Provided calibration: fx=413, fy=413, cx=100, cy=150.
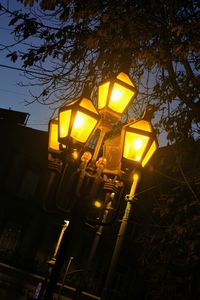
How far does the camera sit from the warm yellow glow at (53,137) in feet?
18.7

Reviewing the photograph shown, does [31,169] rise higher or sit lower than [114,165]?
higher

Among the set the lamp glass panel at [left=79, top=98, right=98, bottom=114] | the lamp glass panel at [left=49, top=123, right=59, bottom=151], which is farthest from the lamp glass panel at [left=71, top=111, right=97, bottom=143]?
the lamp glass panel at [left=49, top=123, right=59, bottom=151]

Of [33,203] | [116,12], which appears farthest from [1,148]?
[116,12]

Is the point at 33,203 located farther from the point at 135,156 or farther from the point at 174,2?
the point at 135,156

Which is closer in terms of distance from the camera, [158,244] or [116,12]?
[116,12]

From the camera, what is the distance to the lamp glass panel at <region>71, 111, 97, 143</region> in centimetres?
505

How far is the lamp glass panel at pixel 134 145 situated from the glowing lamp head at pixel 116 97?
523 millimetres

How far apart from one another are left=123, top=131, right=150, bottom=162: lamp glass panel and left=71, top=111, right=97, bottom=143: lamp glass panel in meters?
0.48

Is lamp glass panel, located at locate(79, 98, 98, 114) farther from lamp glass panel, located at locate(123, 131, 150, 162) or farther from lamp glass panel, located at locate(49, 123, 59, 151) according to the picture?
lamp glass panel, located at locate(49, 123, 59, 151)

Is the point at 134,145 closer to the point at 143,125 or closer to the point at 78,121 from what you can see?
the point at 143,125

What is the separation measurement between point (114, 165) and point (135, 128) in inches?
23.9

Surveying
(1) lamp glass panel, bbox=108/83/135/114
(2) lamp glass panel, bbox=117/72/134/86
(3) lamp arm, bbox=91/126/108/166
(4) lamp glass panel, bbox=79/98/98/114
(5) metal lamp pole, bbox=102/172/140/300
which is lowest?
(5) metal lamp pole, bbox=102/172/140/300

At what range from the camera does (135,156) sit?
5.10 metres

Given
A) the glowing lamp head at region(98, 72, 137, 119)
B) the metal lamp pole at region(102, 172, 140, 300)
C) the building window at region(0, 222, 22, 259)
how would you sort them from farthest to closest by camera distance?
the building window at region(0, 222, 22, 259), the metal lamp pole at region(102, 172, 140, 300), the glowing lamp head at region(98, 72, 137, 119)
